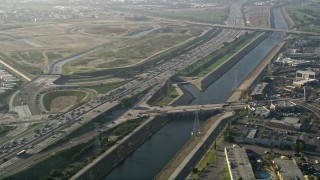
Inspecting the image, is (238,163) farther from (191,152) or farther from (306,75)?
(306,75)

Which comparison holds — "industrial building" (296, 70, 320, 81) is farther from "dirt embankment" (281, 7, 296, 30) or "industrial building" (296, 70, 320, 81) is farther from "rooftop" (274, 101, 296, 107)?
"dirt embankment" (281, 7, 296, 30)

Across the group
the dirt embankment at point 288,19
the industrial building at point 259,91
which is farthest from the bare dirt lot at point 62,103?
the dirt embankment at point 288,19

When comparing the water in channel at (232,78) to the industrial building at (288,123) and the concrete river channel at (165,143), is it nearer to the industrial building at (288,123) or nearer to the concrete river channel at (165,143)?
the concrete river channel at (165,143)

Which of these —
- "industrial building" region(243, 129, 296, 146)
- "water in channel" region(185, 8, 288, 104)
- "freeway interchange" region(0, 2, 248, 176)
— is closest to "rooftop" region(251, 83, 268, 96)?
"water in channel" region(185, 8, 288, 104)

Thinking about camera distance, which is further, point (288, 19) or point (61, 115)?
point (288, 19)

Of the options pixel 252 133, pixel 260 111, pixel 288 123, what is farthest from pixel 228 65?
pixel 252 133
